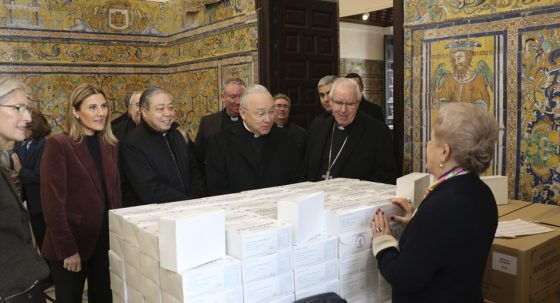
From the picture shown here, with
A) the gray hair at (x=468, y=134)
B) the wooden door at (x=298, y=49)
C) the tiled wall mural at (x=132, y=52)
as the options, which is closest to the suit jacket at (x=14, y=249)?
the gray hair at (x=468, y=134)

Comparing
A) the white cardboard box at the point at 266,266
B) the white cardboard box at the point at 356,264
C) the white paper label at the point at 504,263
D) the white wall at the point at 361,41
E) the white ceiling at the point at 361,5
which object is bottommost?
the white paper label at the point at 504,263

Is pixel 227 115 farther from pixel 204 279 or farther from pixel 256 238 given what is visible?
pixel 204 279

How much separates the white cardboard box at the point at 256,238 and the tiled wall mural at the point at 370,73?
33.1 feet

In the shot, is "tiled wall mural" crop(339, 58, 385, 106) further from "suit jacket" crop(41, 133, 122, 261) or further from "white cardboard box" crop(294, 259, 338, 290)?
"white cardboard box" crop(294, 259, 338, 290)

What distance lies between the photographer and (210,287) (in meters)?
1.73

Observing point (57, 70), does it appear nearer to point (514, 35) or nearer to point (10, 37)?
point (10, 37)

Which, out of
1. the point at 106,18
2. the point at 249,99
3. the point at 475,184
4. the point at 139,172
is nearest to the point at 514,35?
the point at 249,99

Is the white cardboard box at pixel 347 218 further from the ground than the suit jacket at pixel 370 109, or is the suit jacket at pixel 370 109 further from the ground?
the suit jacket at pixel 370 109

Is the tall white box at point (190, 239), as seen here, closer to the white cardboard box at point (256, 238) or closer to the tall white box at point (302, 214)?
the white cardboard box at point (256, 238)

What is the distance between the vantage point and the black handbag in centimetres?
194

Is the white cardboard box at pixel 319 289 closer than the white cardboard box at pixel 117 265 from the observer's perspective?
Yes

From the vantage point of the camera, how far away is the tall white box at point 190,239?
1683 millimetres

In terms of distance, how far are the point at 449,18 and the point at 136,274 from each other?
3.56 meters

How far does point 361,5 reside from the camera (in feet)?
32.1
